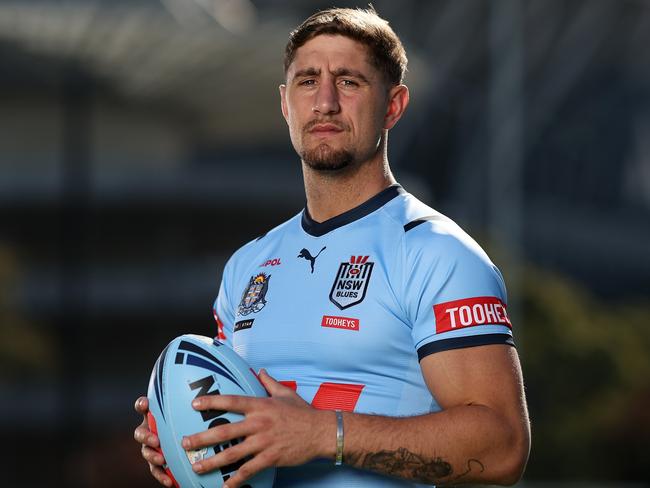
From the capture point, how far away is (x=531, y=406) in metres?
35.9

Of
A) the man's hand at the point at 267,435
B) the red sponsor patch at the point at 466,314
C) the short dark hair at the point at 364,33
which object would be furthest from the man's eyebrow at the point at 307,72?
the man's hand at the point at 267,435

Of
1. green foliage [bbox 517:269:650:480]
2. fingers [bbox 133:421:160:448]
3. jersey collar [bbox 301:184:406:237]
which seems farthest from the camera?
green foliage [bbox 517:269:650:480]

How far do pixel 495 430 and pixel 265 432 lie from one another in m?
0.72

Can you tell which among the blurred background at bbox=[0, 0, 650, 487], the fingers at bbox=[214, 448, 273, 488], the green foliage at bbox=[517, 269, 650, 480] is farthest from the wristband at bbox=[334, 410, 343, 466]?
the green foliage at bbox=[517, 269, 650, 480]

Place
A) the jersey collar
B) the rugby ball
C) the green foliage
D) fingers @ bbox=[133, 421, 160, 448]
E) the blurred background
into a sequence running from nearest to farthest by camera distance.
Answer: the rugby ball
fingers @ bbox=[133, 421, 160, 448]
the jersey collar
the blurred background
the green foliage

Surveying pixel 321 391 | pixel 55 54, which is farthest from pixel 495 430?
pixel 55 54

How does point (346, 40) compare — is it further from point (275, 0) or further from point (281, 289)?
point (275, 0)

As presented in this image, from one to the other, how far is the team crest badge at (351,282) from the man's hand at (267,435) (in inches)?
19.7

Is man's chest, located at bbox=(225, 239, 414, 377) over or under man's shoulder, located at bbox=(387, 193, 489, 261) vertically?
under

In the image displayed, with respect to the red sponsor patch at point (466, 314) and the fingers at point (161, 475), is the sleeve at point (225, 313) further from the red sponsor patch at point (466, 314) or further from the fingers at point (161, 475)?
the red sponsor patch at point (466, 314)

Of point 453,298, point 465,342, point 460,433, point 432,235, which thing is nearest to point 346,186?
point 432,235

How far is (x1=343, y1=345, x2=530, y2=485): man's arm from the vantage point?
4.04m

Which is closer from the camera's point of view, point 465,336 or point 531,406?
point 465,336

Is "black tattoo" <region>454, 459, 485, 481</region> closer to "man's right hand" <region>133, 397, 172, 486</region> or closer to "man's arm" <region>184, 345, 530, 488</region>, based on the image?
"man's arm" <region>184, 345, 530, 488</region>
